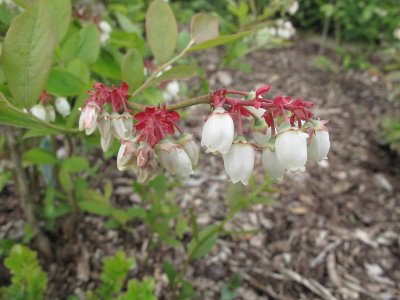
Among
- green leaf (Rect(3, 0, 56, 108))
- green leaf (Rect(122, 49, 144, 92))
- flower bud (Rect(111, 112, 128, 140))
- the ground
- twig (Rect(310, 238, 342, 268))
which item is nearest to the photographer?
green leaf (Rect(3, 0, 56, 108))

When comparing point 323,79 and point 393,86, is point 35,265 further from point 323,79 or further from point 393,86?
point 393,86

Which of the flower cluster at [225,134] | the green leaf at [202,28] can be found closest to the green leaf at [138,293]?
the flower cluster at [225,134]

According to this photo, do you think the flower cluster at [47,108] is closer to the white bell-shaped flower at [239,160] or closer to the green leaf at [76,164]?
the green leaf at [76,164]

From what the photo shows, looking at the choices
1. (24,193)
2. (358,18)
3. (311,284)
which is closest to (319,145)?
(24,193)

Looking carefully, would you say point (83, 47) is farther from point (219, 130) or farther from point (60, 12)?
point (219, 130)

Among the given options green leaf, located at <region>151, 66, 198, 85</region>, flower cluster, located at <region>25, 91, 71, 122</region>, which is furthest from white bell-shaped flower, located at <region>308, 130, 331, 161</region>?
flower cluster, located at <region>25, 91, 71, 122</region>

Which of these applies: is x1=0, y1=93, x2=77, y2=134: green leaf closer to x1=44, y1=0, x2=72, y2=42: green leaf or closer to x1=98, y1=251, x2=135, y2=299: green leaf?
x1=44, y1=0, x2=72, y2=42: green leaf
